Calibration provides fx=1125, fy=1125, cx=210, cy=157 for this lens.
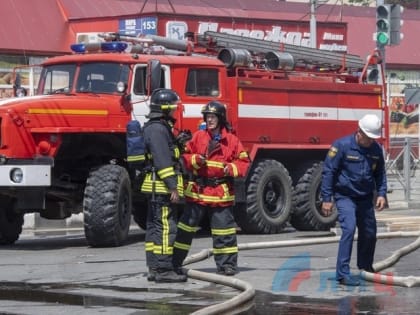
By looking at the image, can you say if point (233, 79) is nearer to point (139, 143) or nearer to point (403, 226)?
point (403, 226)

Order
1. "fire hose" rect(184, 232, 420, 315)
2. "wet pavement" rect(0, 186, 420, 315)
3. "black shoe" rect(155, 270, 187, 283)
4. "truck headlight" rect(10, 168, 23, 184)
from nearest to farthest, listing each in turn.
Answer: "fire hose" rect(184, 232, 420, 315)
"wet pavement" rect(0, 186, 420, 315)
"black shoe" rect(155, 270, 187, 283)
"truck headlight" rect(10, 168, 23, 184)

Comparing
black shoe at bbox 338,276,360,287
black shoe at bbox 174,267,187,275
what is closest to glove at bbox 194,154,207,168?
black shoe at bbox 174,267,187,275

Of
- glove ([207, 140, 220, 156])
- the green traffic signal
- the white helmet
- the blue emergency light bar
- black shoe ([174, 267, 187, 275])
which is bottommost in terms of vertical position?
black shoe ([174, 267, 187, 275])

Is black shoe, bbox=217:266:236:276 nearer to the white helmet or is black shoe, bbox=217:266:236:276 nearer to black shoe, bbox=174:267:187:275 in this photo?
black shoe, bbox=174:267:187:275

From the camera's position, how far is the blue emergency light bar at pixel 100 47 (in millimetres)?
15594

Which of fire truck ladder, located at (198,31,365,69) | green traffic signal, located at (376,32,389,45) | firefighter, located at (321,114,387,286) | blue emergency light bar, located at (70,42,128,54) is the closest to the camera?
firefighter, located at (321,114,387,286)

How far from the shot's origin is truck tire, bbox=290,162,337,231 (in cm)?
1747

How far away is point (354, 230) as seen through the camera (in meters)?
10.3

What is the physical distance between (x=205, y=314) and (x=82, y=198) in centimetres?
692

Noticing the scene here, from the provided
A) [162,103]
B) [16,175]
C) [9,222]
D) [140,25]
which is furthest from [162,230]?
[140,25]

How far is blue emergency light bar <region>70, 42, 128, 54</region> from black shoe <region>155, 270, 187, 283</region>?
5670 millimetres

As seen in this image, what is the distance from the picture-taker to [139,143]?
1132cm

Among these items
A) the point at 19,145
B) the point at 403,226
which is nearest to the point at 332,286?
the point at 19,145

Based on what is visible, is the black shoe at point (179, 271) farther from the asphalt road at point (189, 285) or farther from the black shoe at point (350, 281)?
the black shoe at point (350, 281)
